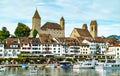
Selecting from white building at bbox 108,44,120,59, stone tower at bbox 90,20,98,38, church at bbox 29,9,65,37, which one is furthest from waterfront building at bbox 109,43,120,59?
stone tower at bbox 90,20,98,38

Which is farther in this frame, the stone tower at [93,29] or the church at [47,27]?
the stone tower at [93,29]

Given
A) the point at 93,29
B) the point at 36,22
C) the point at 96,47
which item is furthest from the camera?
the point at 93,29

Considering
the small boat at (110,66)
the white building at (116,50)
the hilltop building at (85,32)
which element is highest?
the hilltop building at (85,32)

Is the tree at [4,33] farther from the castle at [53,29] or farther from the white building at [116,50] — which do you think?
the white building at [116,50]

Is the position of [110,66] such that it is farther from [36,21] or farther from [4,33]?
[36,21]

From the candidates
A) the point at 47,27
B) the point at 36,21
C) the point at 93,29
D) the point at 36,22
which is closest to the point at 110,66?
the point at 47,27

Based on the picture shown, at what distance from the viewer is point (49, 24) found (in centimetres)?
13062

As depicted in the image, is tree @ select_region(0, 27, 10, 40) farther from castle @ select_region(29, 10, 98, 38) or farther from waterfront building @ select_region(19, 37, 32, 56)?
castle @ select_region(29, 10, 98, 38)

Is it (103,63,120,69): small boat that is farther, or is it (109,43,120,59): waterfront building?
(109,43,120,59): waterfront building

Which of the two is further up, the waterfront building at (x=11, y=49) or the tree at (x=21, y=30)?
the tree at (x=21, y=30)

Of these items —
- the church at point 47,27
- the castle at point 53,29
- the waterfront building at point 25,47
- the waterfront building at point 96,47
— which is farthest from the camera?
the castle at point 53,29

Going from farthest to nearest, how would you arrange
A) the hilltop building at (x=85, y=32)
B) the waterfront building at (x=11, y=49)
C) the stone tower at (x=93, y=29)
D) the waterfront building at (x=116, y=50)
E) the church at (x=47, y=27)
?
the stone tower at (x=93, y=29), the hilltop building at (x=85, y=32), the church at (x=47, y=27), the waterfront building at (x=116, y=50), the waterfront building at (x=11, y=49)

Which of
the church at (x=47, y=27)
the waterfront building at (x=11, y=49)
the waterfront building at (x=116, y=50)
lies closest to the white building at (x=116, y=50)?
the waterfront building at (x=116, y=50)

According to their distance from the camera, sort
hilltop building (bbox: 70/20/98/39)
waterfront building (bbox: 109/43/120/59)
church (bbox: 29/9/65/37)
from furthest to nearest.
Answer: hilltop building (bbox: 70/20/98/39)
church (bbox: 29/9/65/37)
waterfront building (bbox: 109/43/120/59)
